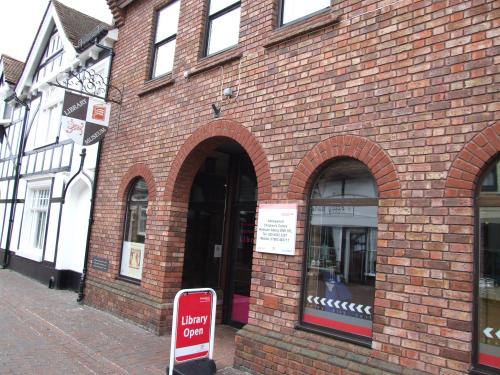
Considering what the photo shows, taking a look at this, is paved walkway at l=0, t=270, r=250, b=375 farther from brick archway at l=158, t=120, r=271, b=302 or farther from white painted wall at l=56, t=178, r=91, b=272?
white painted wall at l=56, t=178, r=91, b=272

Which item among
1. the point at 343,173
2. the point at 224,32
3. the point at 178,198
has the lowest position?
the point at 178,198

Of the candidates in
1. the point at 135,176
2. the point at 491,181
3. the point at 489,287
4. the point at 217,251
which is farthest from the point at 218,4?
the point at 489,287

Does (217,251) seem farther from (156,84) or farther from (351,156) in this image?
(351,156)

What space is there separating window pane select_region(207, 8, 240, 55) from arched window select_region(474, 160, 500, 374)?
4.35m

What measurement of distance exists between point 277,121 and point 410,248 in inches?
94.4

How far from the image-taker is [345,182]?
200 inches

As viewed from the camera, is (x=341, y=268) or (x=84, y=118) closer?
(x=341, y=268)

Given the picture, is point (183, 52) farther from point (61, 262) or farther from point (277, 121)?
point (61, 262)

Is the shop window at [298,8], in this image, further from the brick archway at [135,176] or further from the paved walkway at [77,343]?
the paved walkway at [77,343]

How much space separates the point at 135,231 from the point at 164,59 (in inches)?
136

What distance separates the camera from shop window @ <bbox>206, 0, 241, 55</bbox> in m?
6.94

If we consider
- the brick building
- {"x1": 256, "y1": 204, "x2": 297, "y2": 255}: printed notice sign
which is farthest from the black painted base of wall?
{"x1": 256, "y1": 204, "x2": 297, "y2": 255}: printed notice sign

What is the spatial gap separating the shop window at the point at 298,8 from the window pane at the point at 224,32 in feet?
3.00

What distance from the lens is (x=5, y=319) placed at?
26.5 ft
